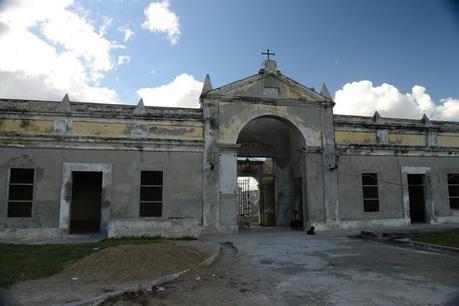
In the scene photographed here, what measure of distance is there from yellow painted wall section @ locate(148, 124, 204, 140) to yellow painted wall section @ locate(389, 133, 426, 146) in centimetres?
949

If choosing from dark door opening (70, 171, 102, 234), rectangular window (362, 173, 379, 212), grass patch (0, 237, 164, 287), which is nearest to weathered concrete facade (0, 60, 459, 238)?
rectangular window (362, 173, 379, 212)

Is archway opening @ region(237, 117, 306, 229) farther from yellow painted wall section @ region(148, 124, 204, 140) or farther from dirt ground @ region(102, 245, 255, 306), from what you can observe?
dirt ground @ region(102, 245, 255, 306)

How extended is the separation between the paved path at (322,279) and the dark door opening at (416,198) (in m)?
10.1

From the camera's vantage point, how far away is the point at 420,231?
13758mm

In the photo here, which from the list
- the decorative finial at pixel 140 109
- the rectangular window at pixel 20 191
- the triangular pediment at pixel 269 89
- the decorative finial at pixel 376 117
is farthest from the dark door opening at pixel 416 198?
the rectangular window at pixel 20 191

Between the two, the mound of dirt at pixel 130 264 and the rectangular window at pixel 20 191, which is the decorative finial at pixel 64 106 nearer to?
the rectangular window at pixel 20 191

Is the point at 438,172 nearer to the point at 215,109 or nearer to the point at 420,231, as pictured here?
the point at 420,231

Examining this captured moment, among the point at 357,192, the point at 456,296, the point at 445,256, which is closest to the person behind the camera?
the point at 456,296

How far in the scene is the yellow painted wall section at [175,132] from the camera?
15359mm

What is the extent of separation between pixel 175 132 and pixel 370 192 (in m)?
9.57

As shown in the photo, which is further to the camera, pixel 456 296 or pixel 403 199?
pixel 403 199

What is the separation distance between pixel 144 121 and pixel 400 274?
1137cm

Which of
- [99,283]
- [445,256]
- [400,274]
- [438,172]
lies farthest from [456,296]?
[438,172]

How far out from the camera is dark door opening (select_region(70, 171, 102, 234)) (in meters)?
18.1
